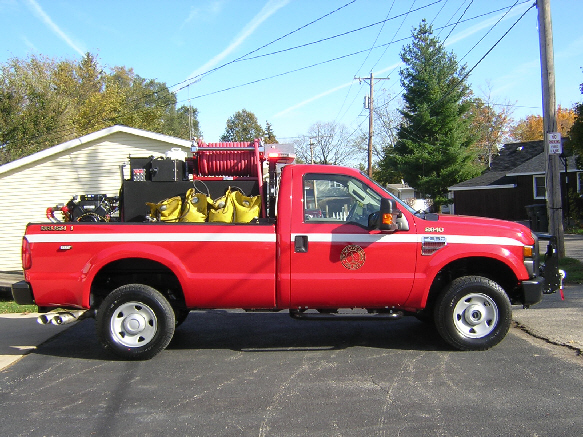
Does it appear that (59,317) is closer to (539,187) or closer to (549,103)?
(549,103)

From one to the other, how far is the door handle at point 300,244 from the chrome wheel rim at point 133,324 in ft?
5.56

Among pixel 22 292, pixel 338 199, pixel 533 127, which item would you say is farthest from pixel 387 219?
pixel 533 127

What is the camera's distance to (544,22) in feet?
37.5

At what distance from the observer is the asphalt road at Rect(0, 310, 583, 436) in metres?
4.17

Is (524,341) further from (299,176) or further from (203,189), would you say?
(203,189)

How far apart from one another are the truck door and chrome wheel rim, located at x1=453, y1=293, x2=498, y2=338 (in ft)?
2.11

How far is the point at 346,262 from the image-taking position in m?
5.86

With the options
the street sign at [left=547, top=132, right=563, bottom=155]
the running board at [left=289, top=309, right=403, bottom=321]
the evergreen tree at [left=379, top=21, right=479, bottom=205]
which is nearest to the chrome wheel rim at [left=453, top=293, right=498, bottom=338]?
the running board at [left=289, top=309, right=403, bottom=321]

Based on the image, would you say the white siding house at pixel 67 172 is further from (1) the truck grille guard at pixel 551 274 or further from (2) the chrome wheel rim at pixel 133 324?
(1) the truck grille guard at pixel 551 274

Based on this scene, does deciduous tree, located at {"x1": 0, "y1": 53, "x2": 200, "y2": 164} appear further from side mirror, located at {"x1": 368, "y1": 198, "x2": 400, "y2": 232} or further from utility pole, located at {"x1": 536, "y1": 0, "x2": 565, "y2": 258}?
side mirror, located at {"x1": 368, "y1": 198, "x2": 400, "y2": 232}

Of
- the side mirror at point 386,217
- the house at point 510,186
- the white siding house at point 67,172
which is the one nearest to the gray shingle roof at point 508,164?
the house at point 510,186

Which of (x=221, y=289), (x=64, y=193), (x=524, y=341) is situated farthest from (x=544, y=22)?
(x=64, y=193)

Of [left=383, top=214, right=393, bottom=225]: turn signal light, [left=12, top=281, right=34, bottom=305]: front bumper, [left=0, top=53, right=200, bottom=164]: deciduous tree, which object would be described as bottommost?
[left=12, top=281, right=34, bottom=305]: front bumper

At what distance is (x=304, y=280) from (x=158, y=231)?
163cm
